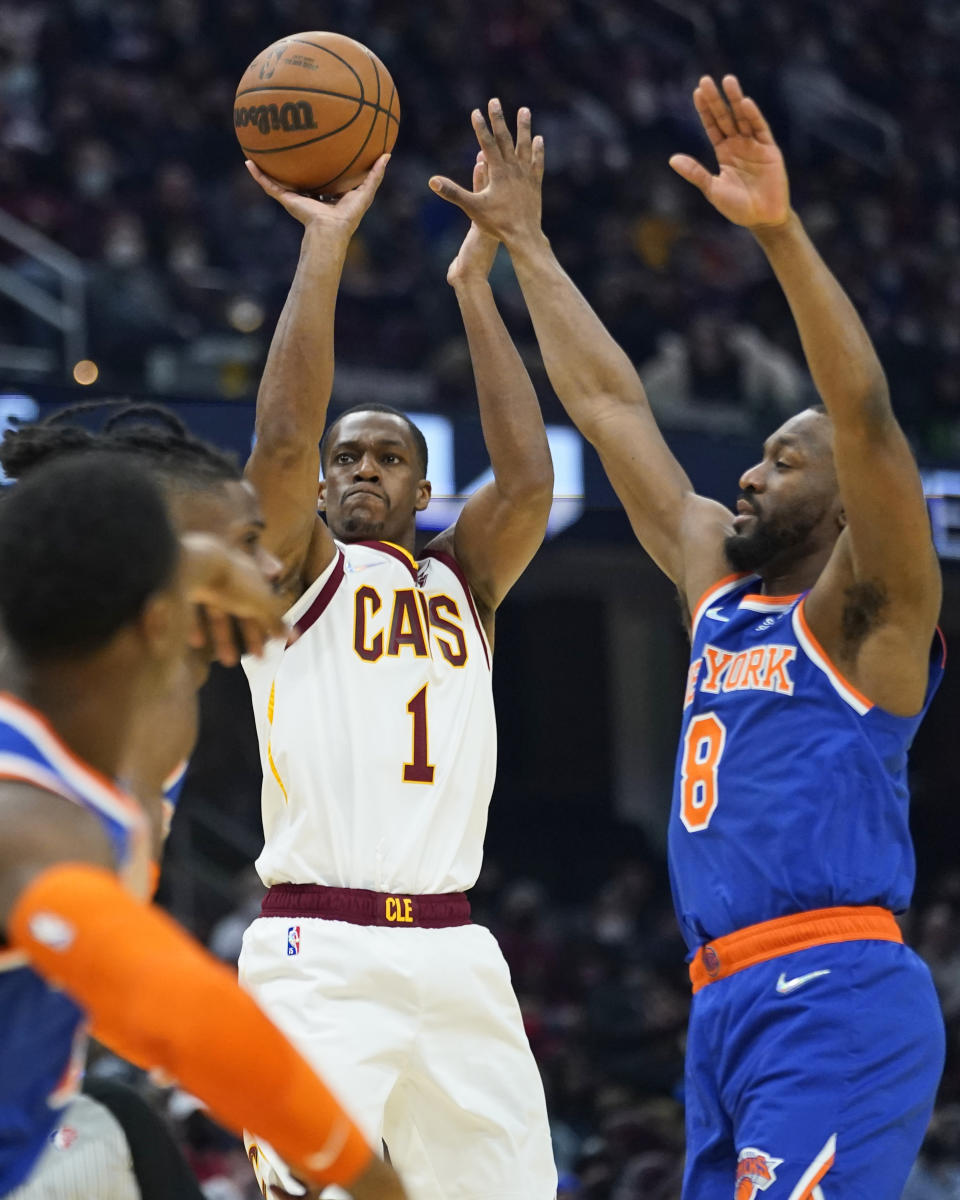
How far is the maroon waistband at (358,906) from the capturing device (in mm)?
4582

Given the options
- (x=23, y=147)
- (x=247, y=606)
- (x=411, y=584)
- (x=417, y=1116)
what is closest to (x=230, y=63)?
(x=23, y=147)

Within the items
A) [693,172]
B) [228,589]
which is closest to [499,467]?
[693,172]

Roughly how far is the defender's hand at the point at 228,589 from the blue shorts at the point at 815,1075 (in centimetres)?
174

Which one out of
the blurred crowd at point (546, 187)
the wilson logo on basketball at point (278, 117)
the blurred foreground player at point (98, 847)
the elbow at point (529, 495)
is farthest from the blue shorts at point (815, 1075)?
the blurred crowd at point (546, 187)

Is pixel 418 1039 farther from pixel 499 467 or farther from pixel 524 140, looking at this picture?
pixel 524 140

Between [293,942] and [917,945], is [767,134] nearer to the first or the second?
[293,942]

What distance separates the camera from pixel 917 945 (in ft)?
38.9

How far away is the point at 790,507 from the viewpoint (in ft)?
14.8

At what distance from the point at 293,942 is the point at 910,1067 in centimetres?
155

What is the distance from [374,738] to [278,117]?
1.80 metres

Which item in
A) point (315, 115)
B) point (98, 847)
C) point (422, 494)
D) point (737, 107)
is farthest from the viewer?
point (422, 494)

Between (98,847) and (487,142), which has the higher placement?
(487,142)

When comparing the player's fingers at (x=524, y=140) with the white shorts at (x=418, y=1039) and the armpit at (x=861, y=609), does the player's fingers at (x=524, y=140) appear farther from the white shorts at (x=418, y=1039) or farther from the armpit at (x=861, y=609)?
the white shorts at (x=418, y=1039)

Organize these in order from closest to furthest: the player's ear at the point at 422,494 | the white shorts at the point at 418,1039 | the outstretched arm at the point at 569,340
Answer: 1. the white shorts at the point at 418,1039
2. the outstretched arm at the point at 569,340
3. the player's ear at the point at 422,494
